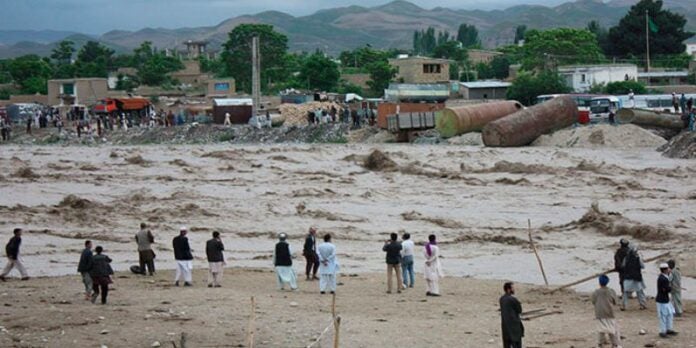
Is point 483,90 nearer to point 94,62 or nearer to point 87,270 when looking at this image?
point 87,270

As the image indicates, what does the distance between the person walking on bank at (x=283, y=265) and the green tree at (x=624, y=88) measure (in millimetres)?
48614

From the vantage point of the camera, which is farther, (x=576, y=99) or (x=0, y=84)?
(x=0, y=84)

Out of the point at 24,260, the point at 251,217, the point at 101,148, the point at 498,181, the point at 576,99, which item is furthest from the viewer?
the point at 101,148

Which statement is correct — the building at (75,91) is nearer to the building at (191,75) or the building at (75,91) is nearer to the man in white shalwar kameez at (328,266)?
the building at (191,75)

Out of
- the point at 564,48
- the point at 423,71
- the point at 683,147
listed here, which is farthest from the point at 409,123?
the point at 564,48

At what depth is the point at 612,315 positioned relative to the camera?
47.9 feet

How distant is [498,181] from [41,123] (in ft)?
134

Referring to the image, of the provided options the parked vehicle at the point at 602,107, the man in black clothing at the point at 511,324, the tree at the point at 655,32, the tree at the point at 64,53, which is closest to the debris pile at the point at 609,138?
the parked vehicle at the point at 602,107

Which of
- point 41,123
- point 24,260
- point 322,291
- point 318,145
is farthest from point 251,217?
point 41,123

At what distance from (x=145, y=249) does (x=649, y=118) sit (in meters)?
32.9

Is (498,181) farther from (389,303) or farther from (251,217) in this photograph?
(389,303)

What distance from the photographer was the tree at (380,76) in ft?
300

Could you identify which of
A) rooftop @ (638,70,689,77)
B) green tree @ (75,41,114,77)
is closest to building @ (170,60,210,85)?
green tree @ (75,41,114,77)

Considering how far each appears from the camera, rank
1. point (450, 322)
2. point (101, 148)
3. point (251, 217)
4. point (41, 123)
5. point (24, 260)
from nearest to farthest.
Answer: point (450, 322) < point (24, 260) < point (251, 217) < point (101, 148) < point (41, 123)
